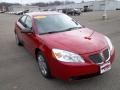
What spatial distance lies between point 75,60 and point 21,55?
334 cm

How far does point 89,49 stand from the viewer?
4.07 m

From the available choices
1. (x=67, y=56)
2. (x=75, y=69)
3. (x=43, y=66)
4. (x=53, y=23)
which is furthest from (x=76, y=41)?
(x=53, y=23)

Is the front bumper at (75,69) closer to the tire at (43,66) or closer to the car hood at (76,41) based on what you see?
the car hood at (76,41)

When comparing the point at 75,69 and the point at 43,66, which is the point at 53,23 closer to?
the point at 43,66

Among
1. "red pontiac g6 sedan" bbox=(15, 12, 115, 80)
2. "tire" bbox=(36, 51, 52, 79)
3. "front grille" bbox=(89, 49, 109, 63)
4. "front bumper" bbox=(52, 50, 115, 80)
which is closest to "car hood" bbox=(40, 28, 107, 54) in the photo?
"red pontiac g6 sedan" bbox=(15, 12, 115, 80)

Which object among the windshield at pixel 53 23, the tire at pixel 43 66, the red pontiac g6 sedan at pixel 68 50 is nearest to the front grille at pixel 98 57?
the red pontiac g6 sedan at pixel 68 50

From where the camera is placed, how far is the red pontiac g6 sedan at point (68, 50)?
154 inches

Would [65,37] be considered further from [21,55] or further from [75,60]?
[21,55]

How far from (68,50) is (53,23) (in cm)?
170

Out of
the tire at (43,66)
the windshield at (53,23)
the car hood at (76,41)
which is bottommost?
the tire at (43,66)

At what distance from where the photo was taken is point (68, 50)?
4051 millimetres

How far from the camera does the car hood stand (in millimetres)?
4102

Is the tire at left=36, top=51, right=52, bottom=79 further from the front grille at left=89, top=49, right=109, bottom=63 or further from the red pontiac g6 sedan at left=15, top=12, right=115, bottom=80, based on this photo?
the front grille at left=89, top=49, right=109, bottom=63

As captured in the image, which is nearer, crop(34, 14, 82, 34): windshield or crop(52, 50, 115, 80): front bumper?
crop(52, 50, 115, 80): front bumper
